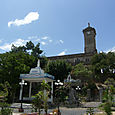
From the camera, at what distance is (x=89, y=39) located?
52.3 meters

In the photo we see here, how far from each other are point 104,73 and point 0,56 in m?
23.0

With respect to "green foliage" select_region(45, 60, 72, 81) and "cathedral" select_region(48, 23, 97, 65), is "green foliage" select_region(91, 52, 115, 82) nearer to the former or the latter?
"green foliage" select_region(45, 60, 72, 81)

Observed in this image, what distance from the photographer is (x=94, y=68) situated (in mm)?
33719

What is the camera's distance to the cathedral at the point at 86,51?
147 feet

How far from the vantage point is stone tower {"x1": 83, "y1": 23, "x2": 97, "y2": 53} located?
167 ft

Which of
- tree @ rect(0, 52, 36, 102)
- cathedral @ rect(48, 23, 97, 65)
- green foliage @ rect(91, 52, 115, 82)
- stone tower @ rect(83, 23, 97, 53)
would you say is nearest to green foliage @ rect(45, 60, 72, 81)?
tree @ rect(0, 52, 36, 102)

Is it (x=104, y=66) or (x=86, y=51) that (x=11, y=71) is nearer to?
(x=104, y=66)

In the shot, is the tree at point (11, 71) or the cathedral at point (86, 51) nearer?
the tree at point (11, 71)

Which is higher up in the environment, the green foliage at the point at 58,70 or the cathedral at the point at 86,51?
the cathedral at the point at 86,51

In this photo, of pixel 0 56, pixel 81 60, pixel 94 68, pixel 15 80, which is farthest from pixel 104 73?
pixel 0 56

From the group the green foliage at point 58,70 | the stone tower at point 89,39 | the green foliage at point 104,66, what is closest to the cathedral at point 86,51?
the stone tower at point 89,39

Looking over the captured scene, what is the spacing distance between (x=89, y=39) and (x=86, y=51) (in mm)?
4675

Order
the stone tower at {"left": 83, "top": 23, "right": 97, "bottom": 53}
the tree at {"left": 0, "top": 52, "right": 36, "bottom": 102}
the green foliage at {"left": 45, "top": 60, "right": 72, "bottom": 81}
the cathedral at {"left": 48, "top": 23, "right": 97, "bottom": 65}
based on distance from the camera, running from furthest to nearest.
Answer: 1. the stone tower at {"left": 83, "top": 23, "right": 97, "bottom": 53}
2. the cathedral at {"left": 48, "top": 23, "right": 97, "bottom": 65}
3. the green foliage at {"left": 45, "top": 60, "right": 72, "bottom": 81}
4. the tree at {"left": 0, "top": 52, "right": 36, "bottom": 102}

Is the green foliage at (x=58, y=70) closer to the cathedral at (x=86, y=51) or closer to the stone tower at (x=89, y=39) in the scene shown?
the cathedral at (x=86, y=51)
